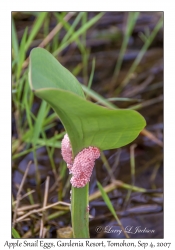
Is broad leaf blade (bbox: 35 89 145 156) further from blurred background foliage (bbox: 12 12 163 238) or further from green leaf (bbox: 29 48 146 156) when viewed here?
blurred background foliage (bbox: 12 12 163 238)

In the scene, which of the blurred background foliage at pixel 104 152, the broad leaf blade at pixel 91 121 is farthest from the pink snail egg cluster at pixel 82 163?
the blurred background foliage at pixel 104 152

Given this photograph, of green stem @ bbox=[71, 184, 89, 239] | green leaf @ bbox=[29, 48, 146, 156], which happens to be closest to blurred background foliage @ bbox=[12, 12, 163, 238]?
green stem @ bbox=[71, 184, 89, 239]

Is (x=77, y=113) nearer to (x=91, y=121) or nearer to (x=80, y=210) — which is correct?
(x=91, y=121)

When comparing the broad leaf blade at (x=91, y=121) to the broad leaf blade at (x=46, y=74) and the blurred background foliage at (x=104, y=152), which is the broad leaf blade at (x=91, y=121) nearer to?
the broad leaf blade at (x=46, y=74)

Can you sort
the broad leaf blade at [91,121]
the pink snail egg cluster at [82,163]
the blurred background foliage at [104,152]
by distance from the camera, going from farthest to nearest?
the blurred background foliage at [104,152] < the pink snail egg cluster at [82,163] < the broad leaf blade at [91,121]

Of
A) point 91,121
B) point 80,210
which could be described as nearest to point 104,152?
point 80,210

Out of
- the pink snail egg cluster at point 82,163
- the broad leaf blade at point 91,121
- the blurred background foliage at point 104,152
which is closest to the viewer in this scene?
the broad leaf blade at point 91,121
